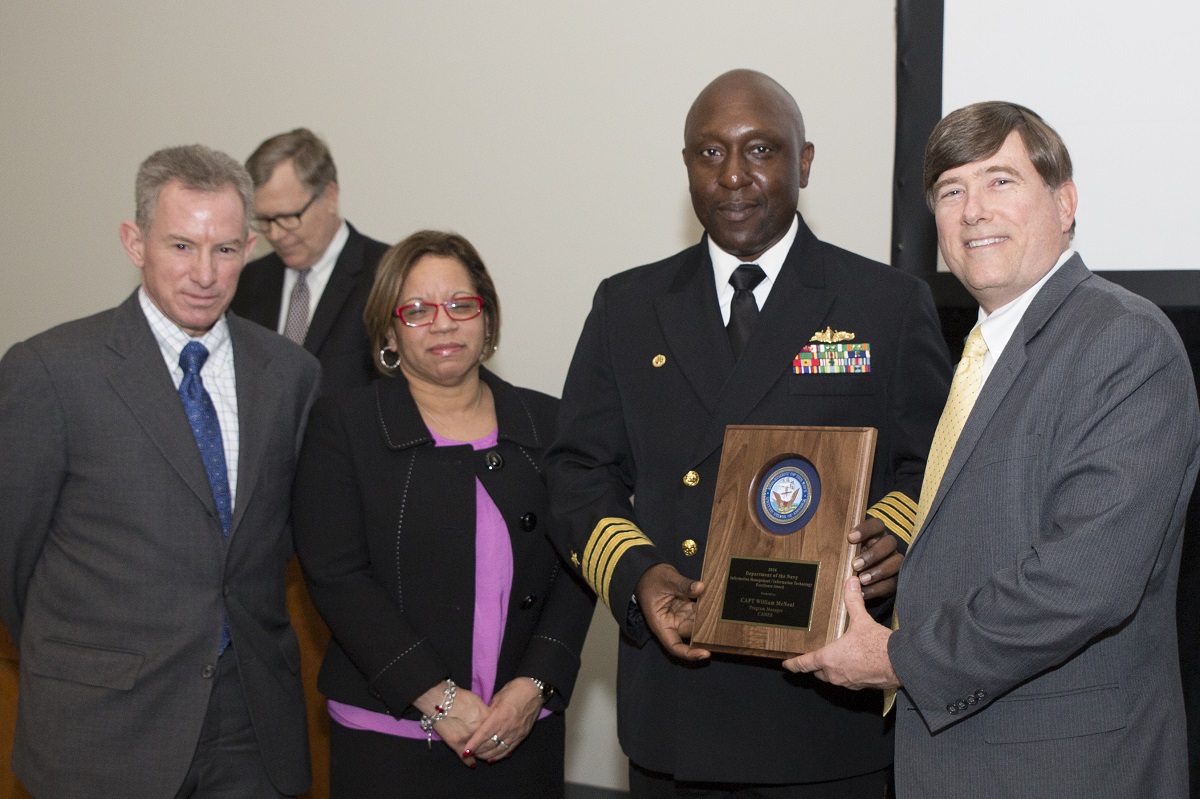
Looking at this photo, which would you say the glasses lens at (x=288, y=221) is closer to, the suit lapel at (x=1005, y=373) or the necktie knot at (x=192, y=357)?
the necktie knot at (x=192, y=357)

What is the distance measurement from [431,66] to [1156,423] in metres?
3.29

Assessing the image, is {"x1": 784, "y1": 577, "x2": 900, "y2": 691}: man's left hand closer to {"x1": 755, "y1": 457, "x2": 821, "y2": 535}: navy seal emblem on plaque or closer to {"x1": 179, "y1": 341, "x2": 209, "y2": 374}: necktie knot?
{"x1": 755, "y1": 457, "x2": 821, "y2": 535}: navy seal emblem on plaque

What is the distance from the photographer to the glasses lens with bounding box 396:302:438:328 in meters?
2.66

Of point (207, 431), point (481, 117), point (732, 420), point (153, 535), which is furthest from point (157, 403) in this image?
point (481, 117)

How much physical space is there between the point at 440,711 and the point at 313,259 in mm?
1875

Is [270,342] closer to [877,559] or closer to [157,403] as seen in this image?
[157,403]

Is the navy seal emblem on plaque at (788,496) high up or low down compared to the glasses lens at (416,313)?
down

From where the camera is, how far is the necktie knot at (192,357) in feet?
7.88

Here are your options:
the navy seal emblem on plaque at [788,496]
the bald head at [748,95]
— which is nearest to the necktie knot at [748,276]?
the bald head at [748,95]

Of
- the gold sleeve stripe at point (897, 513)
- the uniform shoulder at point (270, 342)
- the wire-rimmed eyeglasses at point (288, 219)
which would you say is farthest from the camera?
the wire-rimmed eyeglasses at point (288, 219)

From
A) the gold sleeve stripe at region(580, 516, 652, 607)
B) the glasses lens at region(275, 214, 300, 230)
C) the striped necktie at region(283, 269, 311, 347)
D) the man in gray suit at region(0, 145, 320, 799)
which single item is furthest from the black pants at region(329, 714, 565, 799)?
the glasses lens at region(275, 214, 300, 230)

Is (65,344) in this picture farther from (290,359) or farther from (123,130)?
(123,130)

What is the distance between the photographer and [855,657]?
1818 mm

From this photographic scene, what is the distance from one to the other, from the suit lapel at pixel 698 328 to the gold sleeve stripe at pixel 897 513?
37 cm
